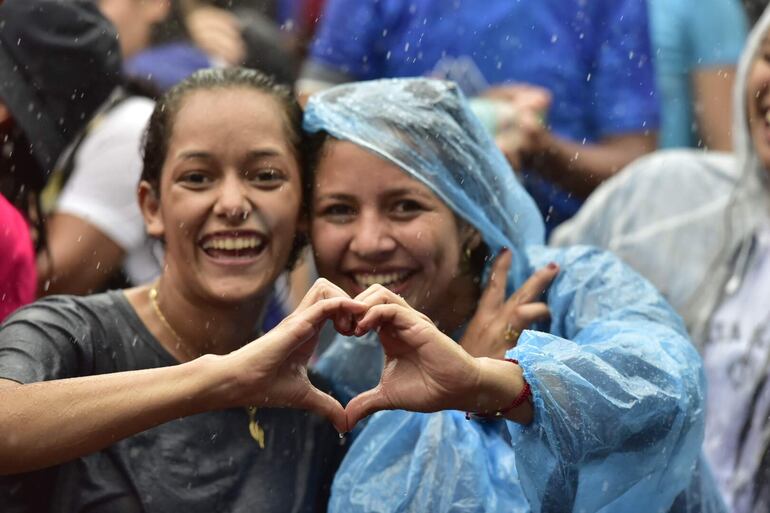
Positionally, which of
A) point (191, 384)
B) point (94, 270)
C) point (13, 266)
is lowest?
point (94, 270)

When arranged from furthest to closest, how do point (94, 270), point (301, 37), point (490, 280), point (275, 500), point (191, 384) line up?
point (301, 37)
point (94, 270)
point (490, 280)
point (275, 500)
point (191, 384)

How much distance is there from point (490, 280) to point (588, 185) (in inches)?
50.2

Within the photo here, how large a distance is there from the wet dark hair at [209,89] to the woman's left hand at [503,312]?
1.57 ft

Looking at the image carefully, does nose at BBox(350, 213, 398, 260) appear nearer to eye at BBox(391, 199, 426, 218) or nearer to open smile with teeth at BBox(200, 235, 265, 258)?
eye at BBox(391, 199, 426, 218)

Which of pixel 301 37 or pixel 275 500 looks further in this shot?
pixel 301 37

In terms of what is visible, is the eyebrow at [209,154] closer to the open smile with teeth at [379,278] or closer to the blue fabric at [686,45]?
the open smile with teeth at [379,278]

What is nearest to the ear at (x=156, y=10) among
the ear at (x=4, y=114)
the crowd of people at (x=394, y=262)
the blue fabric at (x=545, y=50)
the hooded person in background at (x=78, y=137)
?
the crowd of people at (x=394, y=262)

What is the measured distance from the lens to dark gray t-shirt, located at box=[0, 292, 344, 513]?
340 cm

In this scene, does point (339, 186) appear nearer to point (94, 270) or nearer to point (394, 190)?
point (394, 190)

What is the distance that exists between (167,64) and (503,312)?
75.8 inches

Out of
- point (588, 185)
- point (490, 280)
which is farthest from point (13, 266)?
point (588, 185)

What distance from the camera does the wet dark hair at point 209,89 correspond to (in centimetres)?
384

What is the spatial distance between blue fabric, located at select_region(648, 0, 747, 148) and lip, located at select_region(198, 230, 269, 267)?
2.03m

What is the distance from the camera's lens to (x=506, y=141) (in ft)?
16.1
